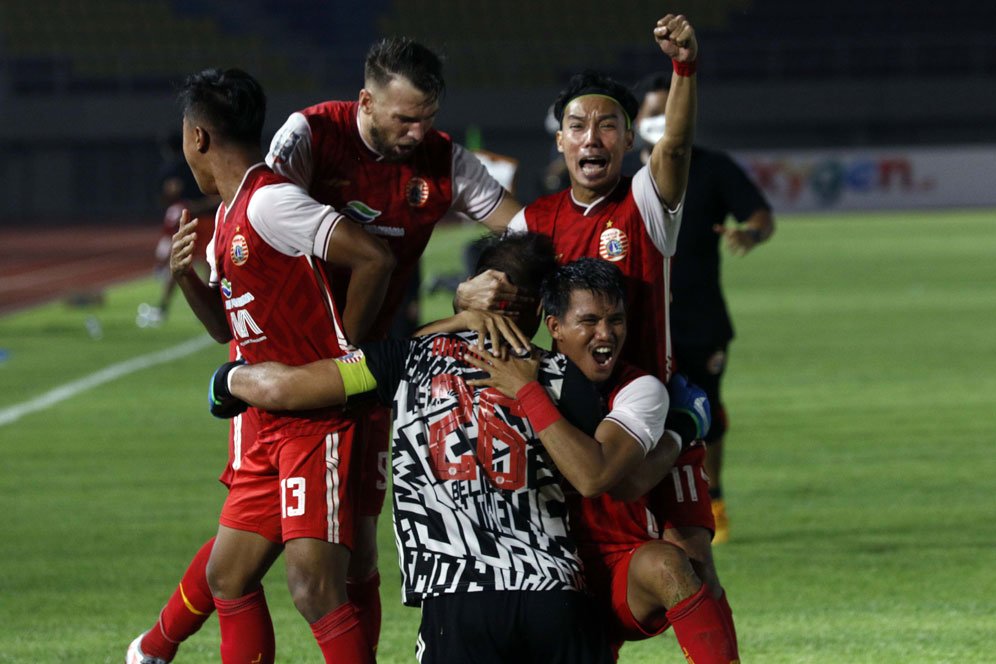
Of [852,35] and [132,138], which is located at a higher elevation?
[852,35]

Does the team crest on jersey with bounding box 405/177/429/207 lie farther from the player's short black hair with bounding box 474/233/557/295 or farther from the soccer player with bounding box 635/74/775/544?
the soccer player with bounding box 635/74/775/544

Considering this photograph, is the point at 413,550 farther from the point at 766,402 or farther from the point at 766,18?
the point at 766,18

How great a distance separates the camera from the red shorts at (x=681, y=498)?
4.33 metres

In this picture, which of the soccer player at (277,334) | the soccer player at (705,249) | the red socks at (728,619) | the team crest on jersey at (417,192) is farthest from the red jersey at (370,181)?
the soccer player at (705,249)

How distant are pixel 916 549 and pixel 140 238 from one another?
1427 inches

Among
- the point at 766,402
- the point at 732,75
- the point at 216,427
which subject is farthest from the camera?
the point at 732,75

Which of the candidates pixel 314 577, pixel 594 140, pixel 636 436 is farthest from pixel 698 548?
pixel 594 140

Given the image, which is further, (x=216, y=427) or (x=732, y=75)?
(x=732, y=75)

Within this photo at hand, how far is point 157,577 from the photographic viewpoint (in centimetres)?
658

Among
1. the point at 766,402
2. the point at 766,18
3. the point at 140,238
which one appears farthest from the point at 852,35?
the point at 766,402

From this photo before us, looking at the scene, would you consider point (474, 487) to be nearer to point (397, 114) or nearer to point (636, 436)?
point (636, 436)

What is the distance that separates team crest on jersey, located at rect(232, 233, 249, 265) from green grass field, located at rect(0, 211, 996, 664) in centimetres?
168

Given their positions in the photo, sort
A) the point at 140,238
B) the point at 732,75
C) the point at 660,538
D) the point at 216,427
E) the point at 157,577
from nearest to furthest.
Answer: the point at 660,538 → the point at 157,577 → the point at 216,427 → the point at 140,238 → the point at 732,75

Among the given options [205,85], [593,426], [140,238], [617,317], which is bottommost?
[140,238]
